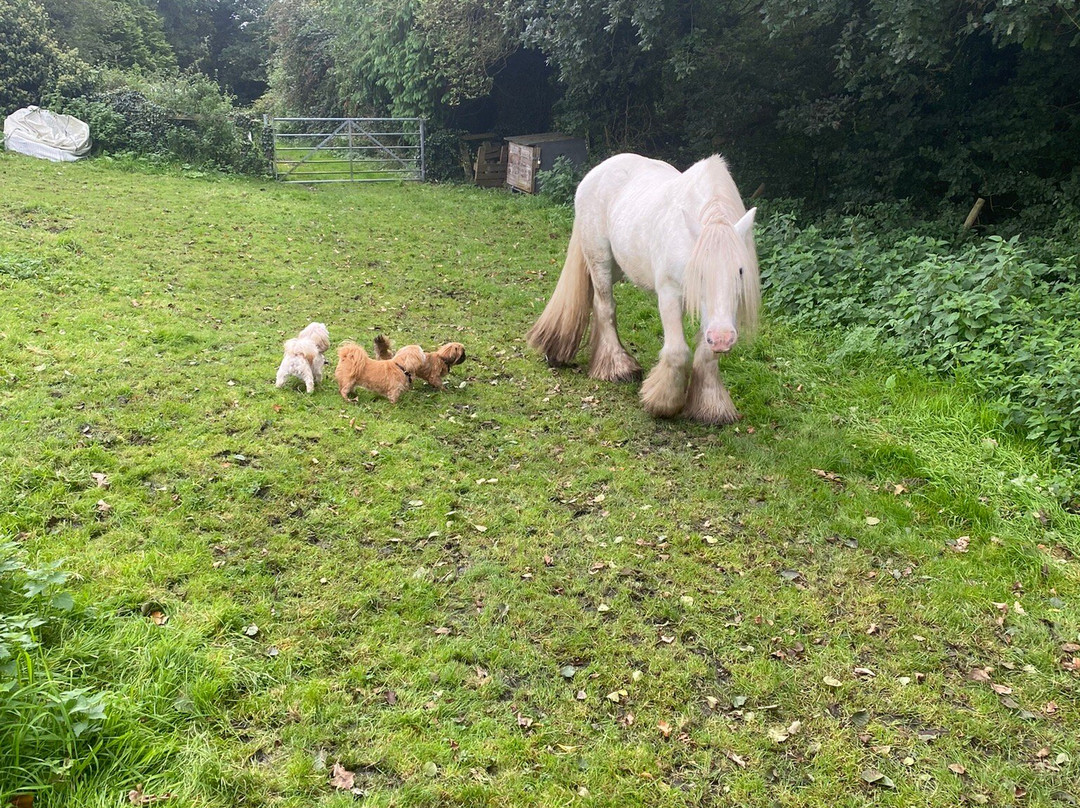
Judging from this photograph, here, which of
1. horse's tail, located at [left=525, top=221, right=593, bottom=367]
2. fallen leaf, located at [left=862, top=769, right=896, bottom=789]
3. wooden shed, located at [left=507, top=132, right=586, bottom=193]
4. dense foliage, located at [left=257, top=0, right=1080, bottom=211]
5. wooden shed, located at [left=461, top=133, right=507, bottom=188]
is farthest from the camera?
wooden shed, located at [left=461, top=133, right=507, bottom=188]

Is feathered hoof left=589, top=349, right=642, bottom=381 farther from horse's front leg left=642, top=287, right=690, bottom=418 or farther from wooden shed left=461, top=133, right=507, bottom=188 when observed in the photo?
wooden shed left=461, top=133, right=507, bottom=188

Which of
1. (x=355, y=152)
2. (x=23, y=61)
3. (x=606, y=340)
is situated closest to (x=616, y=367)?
(x=606, y=340)

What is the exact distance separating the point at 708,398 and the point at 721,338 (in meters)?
1.27

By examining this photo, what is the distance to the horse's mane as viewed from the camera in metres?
4.87

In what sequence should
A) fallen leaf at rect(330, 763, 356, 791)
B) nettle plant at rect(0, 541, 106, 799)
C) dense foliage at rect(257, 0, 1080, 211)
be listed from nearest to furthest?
1. nettle plant at rect(0, 541, 106, 799)
2. fallen leaf at rect(330, 763, 356, 791)
3. dense foliage at rect(257, 0, 1080, 211)

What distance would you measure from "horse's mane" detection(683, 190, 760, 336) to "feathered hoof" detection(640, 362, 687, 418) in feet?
2.78

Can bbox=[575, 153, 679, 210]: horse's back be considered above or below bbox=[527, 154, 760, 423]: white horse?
above

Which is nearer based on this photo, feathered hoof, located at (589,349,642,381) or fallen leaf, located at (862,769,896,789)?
fallen leaf, located at (862,769,896,789)

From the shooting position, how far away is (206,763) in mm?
2756

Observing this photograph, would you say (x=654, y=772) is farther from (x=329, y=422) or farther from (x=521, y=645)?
(x=329, y=422)

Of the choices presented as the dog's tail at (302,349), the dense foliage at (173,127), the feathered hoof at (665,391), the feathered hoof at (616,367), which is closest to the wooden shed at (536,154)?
the dense foliage at (173,127)

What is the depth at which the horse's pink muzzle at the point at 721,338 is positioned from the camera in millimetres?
4797

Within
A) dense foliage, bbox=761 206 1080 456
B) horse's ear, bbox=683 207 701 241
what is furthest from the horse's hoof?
dense foliage, bbox=761 206 1080 456

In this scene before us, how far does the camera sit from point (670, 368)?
5848 mm
